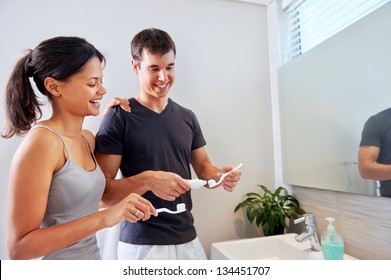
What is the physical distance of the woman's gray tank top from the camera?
23.6 inches

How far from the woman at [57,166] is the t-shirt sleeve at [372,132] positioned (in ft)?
2.20

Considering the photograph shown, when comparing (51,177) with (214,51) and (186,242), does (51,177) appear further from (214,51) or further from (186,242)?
(214,51)

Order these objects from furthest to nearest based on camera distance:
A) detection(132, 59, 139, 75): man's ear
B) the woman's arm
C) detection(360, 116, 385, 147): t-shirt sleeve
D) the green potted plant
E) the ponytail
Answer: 1. the green potted plant
2. detection(132, 59, 139, 75): man's ear
3. detection(360, 116, 385, 147): t-shirt sleeve
4. the ponytail
5. the woman's arm

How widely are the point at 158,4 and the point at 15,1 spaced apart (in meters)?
0.46

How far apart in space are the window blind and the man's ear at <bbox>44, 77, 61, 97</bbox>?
86cm

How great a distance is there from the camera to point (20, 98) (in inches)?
25.3

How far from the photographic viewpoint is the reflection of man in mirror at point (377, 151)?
2.41 ft

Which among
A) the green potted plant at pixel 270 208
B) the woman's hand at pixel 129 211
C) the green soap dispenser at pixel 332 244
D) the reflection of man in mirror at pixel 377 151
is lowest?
the green soap dispenser at pixel 332 244

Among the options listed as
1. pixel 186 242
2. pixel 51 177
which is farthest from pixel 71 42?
pixel 186 242

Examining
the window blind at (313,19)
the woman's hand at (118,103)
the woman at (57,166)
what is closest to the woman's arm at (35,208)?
the woman at (57,166)

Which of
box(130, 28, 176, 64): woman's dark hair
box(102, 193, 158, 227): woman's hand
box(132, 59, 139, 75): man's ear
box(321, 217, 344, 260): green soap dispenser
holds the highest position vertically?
box(130, 28, 176, 64): woman's dark hair

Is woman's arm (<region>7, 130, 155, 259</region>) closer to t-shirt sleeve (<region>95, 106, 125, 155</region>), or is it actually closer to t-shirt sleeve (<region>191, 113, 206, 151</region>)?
t-shirt sleeve (<region>95, 106, 125, 155</region>)

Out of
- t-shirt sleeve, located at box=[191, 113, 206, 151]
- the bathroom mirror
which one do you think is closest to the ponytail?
t-shirt sleeve, located at box=[191, 113, 206, 151]

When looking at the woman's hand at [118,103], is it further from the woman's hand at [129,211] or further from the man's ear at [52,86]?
the woman's hand at [129,211]
